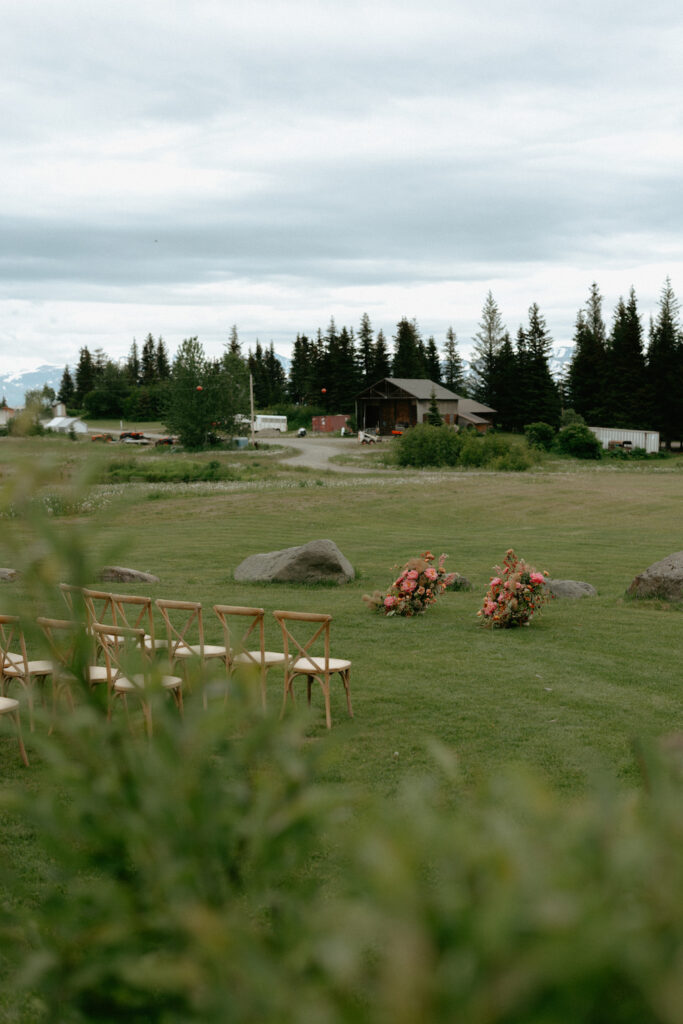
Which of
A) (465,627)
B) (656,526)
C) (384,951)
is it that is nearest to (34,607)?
(384,951)

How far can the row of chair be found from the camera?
137cm

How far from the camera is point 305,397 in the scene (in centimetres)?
9925

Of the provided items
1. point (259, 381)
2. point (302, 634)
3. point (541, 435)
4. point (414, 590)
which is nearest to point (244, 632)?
point (302, 634)

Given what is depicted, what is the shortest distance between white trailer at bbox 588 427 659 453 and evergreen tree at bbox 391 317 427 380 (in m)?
28.4

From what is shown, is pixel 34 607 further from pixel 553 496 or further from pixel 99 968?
pixel 553 496

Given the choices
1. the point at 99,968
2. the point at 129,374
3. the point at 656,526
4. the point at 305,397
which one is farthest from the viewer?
the point at 129,374

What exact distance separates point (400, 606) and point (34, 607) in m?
10.7

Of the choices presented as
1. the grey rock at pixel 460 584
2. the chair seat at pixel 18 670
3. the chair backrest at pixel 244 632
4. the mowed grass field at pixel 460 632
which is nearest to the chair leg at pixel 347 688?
the mowed grass field at pixel 460 632

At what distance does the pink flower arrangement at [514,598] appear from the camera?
35.8ft

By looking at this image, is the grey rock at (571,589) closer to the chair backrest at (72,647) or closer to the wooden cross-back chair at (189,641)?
the wooden cross-back chair at (189,641)

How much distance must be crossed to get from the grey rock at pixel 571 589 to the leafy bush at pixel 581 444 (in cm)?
4247

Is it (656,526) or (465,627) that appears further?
(656,526)

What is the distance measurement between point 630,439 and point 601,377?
34.2ft

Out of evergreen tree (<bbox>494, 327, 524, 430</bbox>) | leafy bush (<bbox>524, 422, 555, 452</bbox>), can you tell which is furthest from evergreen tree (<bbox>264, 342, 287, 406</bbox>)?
leafy bush (<bbox>524, 422, 555, 452</bbox>)
